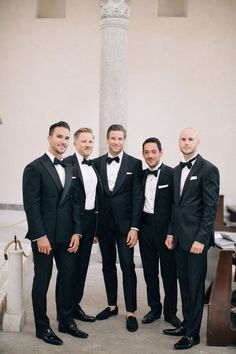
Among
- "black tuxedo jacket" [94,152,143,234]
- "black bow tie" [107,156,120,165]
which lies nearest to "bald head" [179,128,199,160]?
"black tuxedo jacket" [94,152,143,234]

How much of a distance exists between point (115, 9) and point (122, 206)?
11.9ft

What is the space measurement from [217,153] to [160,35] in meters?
2.84

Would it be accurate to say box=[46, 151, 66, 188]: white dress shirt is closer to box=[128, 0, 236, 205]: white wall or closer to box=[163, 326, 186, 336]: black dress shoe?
box=[163, 326, 186, 336]: black dress shoe

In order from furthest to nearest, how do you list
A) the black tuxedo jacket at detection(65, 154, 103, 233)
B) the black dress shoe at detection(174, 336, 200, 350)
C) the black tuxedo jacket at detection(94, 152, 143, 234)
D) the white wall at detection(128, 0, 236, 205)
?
the white wall at detection(128, 0, 236, 205)
the black tuxedo jacket at detection(94, 152, 143, 234)
the black tuxedo jacket at detection(65, 154, 103, 233)
the black dress shoe at detection(174, 336, 200, 350)

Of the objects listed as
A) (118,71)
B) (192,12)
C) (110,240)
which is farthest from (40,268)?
(192,12)

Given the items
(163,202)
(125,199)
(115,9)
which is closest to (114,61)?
(115,9)

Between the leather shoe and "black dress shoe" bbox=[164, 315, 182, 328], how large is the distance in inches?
28.7

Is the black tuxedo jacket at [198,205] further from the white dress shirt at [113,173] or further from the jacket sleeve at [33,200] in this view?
the jacket sleeve at [33,200]

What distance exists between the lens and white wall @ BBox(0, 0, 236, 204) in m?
11.0

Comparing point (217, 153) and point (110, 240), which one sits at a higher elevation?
point (217, 153)

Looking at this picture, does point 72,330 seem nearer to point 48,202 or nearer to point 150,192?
point 48,202

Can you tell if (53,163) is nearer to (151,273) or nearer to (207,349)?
(151,273)

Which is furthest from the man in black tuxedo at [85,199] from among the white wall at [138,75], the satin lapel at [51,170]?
the white wall at [138,75]

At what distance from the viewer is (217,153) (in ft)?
36.9
